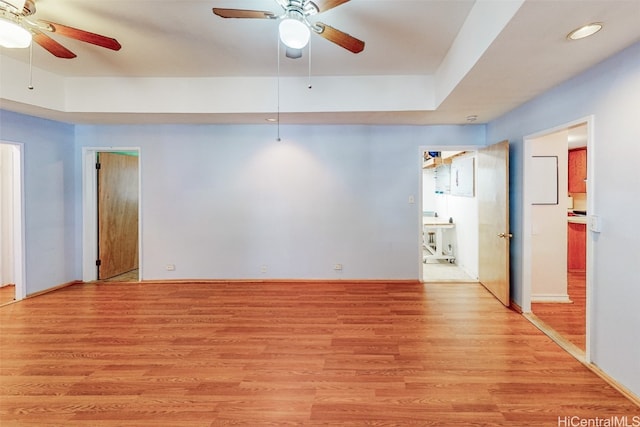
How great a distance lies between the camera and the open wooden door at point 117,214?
4879mm

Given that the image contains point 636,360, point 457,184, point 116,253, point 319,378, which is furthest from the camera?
point 457,184

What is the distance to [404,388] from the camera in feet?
7.10

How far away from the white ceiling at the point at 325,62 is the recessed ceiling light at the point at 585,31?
0.04m

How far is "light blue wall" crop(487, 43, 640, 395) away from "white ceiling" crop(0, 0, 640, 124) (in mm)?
184

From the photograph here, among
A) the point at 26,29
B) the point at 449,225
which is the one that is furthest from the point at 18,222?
the point at 449,225

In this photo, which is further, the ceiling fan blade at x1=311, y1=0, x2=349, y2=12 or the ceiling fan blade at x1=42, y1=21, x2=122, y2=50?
the ceiling fan blade at x1=42, y1=21, x2=122, y2=50

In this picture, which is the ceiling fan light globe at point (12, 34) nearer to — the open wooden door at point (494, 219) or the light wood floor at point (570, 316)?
the open wooden door at point (494, 219)

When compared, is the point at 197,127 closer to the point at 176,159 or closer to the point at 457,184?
the point at 176,159

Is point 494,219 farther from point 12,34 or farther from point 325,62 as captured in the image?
point 12,34

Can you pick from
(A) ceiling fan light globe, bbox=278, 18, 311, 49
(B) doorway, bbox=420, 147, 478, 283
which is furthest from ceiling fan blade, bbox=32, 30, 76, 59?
(B) doorway, bbox=420, 147, 478, 283

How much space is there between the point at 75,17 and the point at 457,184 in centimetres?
577

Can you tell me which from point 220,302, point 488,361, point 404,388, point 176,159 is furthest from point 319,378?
point 176,159

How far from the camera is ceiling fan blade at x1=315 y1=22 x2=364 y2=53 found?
210 cm

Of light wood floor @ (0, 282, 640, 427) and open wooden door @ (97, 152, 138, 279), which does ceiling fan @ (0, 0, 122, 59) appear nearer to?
light wood floor @ (0, 282, 640, 427)
